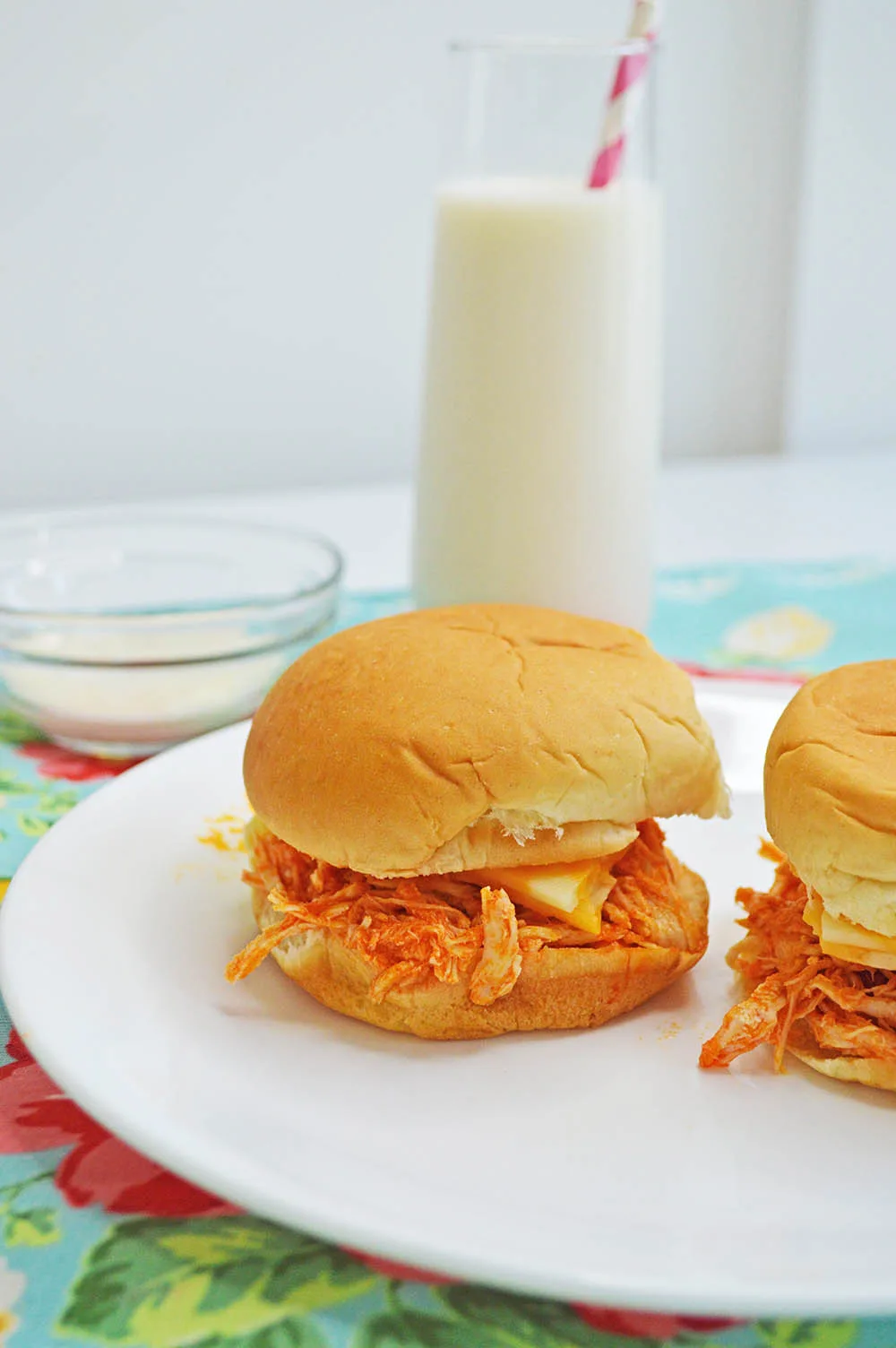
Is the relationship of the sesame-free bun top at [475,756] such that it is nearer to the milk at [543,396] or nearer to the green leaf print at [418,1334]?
the green leaf print at [418,1334]

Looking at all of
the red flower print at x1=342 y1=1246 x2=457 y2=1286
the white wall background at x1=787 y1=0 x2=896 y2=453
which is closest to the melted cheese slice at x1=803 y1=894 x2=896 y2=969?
the red flower print at x1=342 y1=1246 x2=457 y2=1286

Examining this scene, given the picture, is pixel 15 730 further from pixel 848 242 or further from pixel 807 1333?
pixel 848 242

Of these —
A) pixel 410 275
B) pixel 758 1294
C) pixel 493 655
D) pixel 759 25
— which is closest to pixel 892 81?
pixel 759 25

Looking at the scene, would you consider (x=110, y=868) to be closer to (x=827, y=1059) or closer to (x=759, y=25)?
(x=827, y=1059)

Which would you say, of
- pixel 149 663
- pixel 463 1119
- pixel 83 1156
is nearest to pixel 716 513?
pixel 149 663

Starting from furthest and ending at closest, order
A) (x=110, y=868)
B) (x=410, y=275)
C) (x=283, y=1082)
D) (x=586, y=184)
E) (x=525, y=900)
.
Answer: (x=410, y=275) → (x=586, y=184) → (x=110, y=868) → (x=525, y=900) → (x=283, y=1082)

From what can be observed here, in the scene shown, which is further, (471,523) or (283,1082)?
(471,523)
